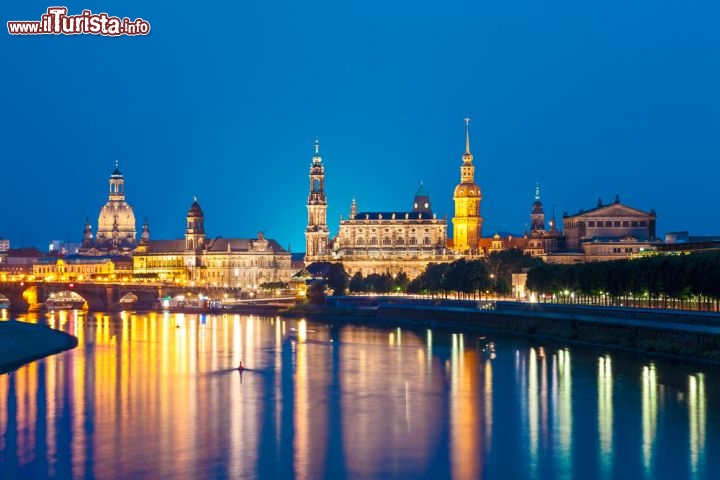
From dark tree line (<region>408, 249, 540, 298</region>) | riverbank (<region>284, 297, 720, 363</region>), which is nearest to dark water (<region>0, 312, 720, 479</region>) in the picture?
riverbank (<region>284, 297, 720, 363</region>)

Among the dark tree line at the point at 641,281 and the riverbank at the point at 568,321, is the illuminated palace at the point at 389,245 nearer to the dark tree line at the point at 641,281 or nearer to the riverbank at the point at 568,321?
the riverbank at the point at 568,321

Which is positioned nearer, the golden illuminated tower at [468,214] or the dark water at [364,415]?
the dark water at [364,415]

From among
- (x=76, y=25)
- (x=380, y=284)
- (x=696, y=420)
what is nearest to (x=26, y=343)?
(x=76, y=25)

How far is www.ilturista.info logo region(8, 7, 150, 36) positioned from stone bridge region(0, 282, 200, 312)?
85.3m

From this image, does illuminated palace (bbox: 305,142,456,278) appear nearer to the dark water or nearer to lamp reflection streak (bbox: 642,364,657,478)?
the dark water

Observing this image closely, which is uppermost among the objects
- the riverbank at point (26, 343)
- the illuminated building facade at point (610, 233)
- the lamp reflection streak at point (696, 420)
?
the illuminated building facade at point (610, 233)

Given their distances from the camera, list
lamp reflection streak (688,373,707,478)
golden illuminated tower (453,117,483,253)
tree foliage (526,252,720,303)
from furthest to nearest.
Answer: golden illuminated tower (453,117,483,253)
tree foliage (526,252,720,303)
lamp reflection streak (688,373,707,478)

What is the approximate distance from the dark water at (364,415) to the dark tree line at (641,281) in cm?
837

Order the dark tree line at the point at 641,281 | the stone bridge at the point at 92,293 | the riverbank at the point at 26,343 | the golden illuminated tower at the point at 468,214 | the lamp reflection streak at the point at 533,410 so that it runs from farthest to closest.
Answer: the golden illuminated tower at the point at 468,214 → the stone bridge at the point at 92,293 → the dark tree line at the point at 641,281 → the riverbank at the point at 26,343 → the lamp reflection streak at the point at 533,410

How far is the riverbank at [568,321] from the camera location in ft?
226

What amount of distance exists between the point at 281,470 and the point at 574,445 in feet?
37.0

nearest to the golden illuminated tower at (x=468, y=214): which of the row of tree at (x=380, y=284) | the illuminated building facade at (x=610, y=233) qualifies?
the row of tree at (x=380, y=284)

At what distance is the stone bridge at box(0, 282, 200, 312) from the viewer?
15850 cm

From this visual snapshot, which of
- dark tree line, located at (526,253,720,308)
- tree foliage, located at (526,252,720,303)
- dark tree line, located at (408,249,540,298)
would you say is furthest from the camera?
dark tree line, located at (408,249,540,298)
